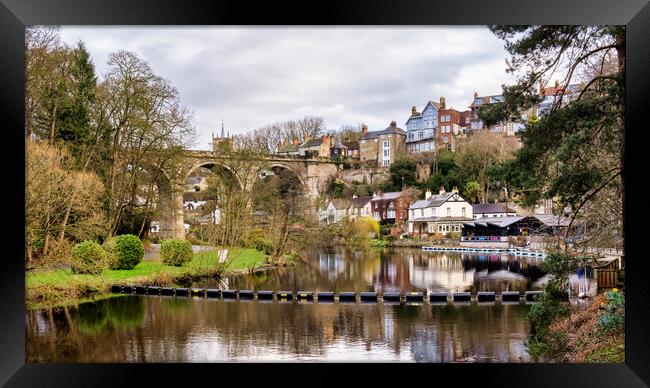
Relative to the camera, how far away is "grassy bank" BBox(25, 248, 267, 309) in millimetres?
7230

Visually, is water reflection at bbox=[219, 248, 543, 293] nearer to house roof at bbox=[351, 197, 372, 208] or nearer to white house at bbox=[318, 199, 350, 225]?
white house at bbox=[318, 199, 350, 225]

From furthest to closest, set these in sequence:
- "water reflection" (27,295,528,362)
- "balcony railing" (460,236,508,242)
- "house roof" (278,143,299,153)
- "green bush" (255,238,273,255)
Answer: "green bush" (255,238,273,255)
"house roof" (278,143,299,153)
"balcony railing" (460,236,508,242)
"water reflection" (27,295,528,362)

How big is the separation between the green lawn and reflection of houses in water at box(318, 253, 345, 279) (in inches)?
40.0

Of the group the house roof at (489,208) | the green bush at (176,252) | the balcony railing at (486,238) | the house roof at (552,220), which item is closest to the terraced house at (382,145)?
the house roof at (489,208)

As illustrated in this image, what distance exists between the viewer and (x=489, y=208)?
23.9ft

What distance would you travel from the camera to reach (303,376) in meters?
5.46

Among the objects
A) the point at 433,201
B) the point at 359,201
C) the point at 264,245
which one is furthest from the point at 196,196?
the point at 433,201

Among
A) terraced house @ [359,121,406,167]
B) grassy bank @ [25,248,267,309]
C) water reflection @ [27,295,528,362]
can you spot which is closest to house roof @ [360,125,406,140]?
terraced house @ [359,121,406,167]
